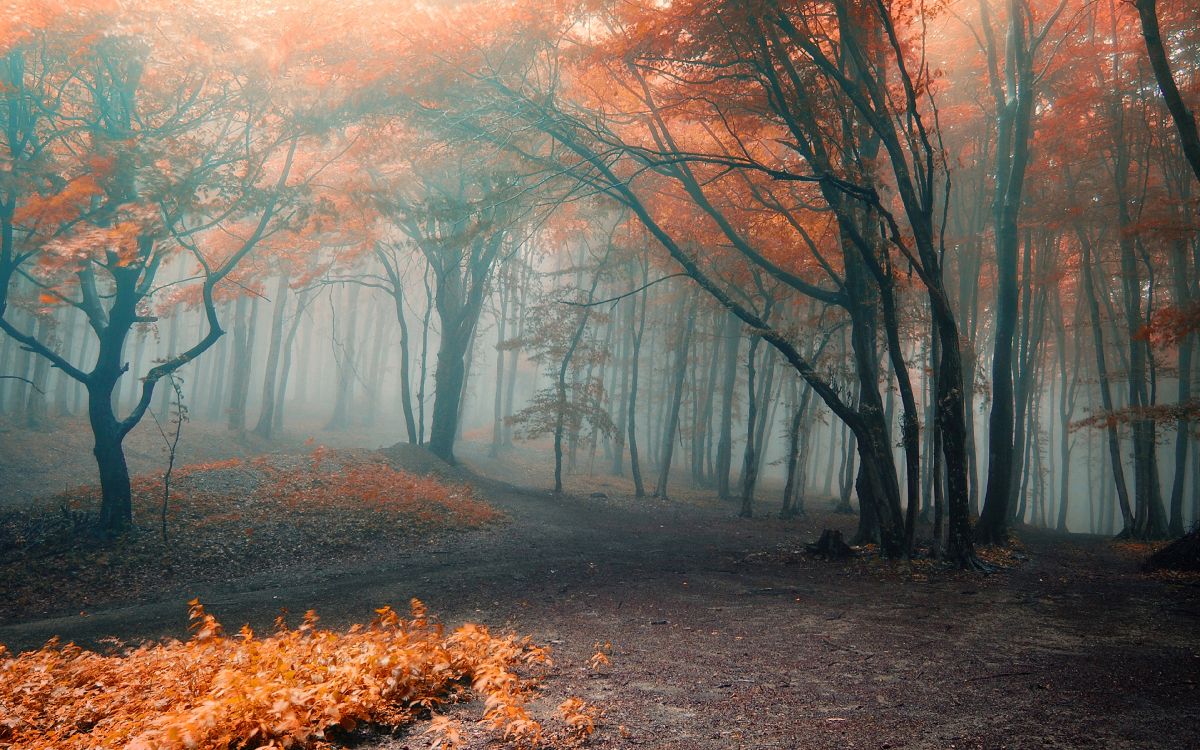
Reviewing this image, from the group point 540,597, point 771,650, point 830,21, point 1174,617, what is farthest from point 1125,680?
point 830,21

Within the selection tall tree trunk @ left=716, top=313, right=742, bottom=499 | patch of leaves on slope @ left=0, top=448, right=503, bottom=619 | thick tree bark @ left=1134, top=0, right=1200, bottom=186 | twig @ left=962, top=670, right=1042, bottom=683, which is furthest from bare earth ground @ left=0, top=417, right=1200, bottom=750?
tall tree trunk @ left=716, top=313, right=742, bottom=499

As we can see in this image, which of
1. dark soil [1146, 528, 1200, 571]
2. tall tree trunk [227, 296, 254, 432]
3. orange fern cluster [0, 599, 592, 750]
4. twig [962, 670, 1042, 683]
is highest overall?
tall tree trunk [227, 296, 254, 432]

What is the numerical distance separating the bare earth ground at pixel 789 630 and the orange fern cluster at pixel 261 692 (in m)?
0.33

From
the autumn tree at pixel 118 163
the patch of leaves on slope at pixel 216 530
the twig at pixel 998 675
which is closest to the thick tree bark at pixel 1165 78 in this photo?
the twig at pixel 998 675

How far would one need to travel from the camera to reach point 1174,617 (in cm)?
646

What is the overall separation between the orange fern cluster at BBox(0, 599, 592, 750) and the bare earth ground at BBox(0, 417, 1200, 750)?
Answer: 33 centimetres

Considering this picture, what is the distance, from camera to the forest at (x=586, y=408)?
4.30 metres

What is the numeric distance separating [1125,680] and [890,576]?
15.3 ft

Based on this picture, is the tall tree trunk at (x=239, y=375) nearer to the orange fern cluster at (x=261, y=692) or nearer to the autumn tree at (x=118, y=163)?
the autumn tree at (x=118, y=163)

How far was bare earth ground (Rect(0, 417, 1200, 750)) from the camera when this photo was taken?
12.5 feet

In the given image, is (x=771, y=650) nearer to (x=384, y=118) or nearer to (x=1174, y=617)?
(x=1174, y=617)

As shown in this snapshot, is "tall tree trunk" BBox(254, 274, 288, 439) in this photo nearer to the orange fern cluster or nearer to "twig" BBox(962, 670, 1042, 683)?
the orange fern cluster

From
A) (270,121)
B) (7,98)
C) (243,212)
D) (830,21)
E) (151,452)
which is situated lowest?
(151,452)

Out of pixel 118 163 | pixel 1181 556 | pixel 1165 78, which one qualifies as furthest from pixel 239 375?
pixel 1181 556
